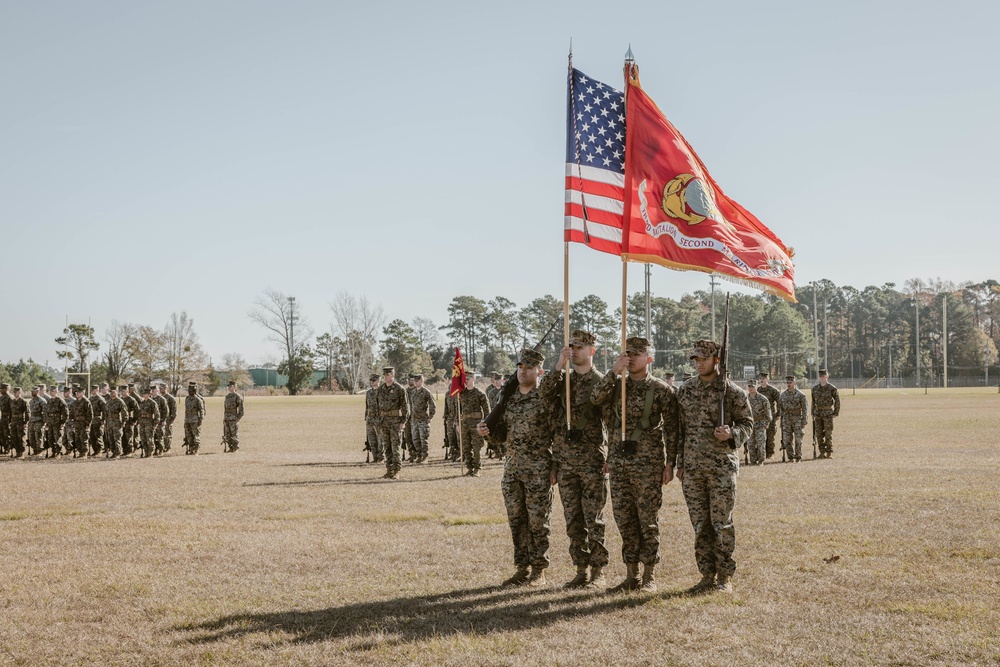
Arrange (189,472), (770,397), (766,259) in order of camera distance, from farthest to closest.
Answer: (770,397), (189,472), (766,259)

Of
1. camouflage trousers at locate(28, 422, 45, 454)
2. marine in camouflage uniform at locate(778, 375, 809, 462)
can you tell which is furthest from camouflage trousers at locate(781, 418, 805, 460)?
camouflage trousers at locate(28, 422, 45, 454)

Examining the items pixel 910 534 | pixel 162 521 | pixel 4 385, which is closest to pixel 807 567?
pixel 910 534

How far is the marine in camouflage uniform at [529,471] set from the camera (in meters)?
8.07

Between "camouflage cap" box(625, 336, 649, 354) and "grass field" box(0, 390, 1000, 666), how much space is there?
2.25 metres

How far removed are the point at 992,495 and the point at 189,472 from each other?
16.2m

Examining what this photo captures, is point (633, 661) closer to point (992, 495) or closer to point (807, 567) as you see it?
point (807, 567)

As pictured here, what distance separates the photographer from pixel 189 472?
19.4 metres

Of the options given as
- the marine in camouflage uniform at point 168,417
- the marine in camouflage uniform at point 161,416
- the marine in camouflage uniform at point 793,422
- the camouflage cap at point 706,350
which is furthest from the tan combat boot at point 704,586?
the marine in camouflage uniform at point 161,416

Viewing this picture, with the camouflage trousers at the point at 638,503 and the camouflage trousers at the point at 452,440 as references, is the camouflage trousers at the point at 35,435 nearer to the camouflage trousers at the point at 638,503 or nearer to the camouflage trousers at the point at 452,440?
the camouflage trousers at the point at 452,440

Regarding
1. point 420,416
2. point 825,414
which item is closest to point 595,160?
point 420,416

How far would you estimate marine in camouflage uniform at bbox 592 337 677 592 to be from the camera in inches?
305

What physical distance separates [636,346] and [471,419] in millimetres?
11862

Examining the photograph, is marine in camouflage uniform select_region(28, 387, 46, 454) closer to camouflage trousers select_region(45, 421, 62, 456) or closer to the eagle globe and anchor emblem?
camouflage trousers select_region(45, 421, 62, 456)

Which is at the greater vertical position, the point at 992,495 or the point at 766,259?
the point at 766,259
